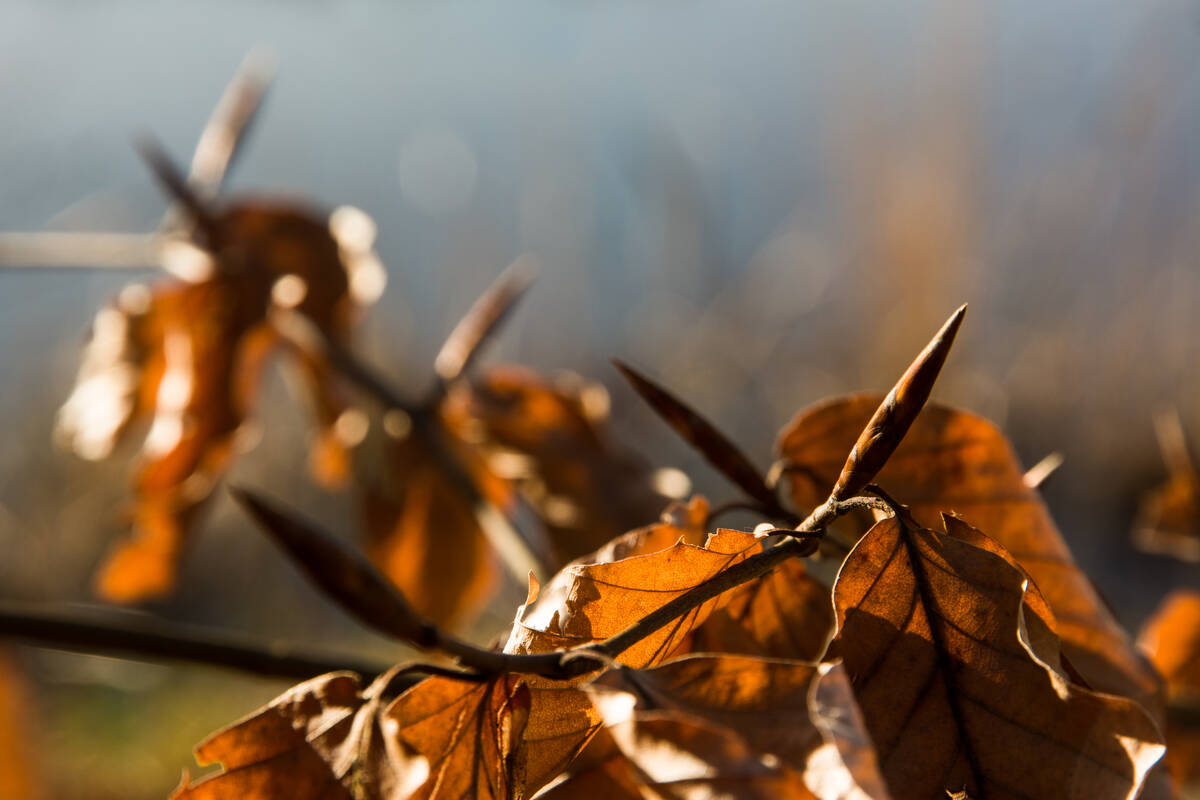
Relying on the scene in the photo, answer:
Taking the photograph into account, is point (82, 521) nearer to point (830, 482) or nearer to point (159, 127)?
point (159, 127)

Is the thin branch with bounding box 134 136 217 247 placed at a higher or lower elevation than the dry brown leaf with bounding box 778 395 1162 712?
lower

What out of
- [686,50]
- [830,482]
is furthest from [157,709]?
[686,50]

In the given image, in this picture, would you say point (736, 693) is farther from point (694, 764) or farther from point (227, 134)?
point (227, 134)

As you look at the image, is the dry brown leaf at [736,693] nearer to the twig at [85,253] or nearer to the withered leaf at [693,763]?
the withered leaf at [693,763]

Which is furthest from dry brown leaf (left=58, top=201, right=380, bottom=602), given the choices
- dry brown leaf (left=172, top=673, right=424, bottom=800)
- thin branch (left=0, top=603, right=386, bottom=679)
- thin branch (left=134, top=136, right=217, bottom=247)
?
dry brown leaf (left=172, top=673, right=424, bottom=800)

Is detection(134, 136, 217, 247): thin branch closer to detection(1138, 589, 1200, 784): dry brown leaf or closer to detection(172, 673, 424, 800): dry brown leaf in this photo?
detection(172, 673, 424, 800): dry brown leaf

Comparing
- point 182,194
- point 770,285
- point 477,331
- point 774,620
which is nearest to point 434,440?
point 477,331
